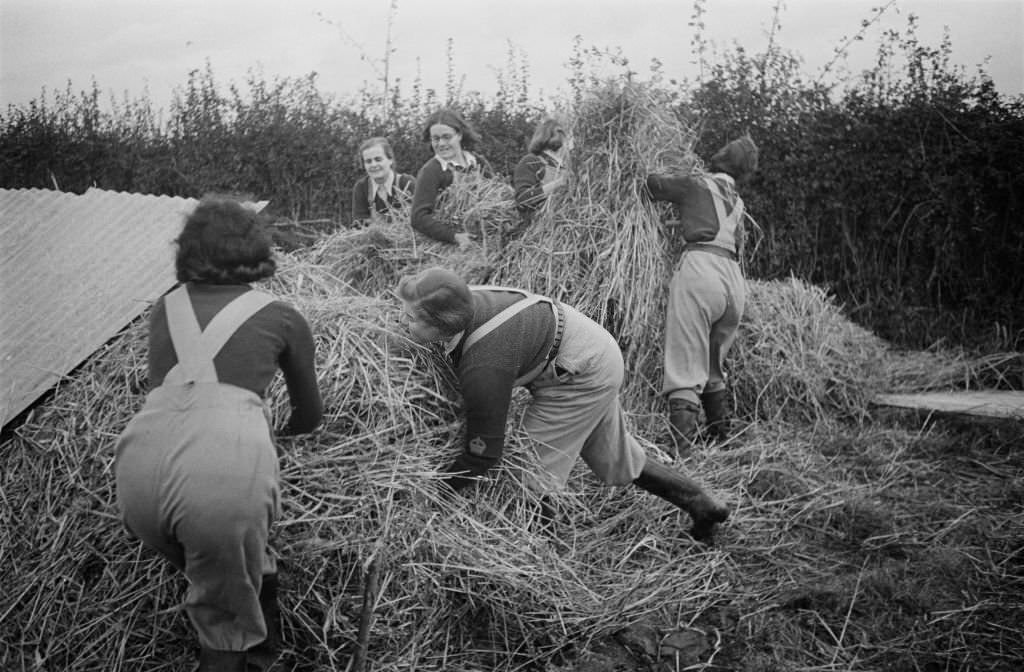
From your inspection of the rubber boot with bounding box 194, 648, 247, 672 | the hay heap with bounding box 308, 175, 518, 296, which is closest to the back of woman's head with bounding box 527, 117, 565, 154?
the hay heap with bounding box 308, 175, 518, 296

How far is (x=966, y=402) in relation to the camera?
6031 mm

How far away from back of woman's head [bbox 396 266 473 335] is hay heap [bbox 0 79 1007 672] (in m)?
0.44

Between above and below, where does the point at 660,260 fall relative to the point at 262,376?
below

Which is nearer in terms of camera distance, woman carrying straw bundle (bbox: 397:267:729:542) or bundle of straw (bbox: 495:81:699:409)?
woman carrying straw bundle (bbox: 397:267:729:542)

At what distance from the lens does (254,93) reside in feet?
31.3

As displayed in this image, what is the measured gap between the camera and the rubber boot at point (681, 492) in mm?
3988

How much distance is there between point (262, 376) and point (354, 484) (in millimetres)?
878

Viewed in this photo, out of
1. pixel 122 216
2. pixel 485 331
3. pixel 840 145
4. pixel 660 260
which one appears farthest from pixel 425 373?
pixel 840 145

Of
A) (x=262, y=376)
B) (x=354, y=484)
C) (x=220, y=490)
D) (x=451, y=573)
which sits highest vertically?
(x=262, y=376)

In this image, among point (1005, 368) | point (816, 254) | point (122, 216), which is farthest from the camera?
point (816, 254)

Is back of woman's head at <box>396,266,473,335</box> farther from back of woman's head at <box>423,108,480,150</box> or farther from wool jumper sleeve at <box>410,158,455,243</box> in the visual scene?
back of woman's head at <box>423,108,480,150</box>

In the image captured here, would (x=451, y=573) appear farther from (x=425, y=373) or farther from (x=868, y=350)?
(x=868, y=350)

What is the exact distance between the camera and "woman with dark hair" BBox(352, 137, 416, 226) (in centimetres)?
612

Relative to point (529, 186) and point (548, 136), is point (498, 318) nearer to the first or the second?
point (529, 186)
